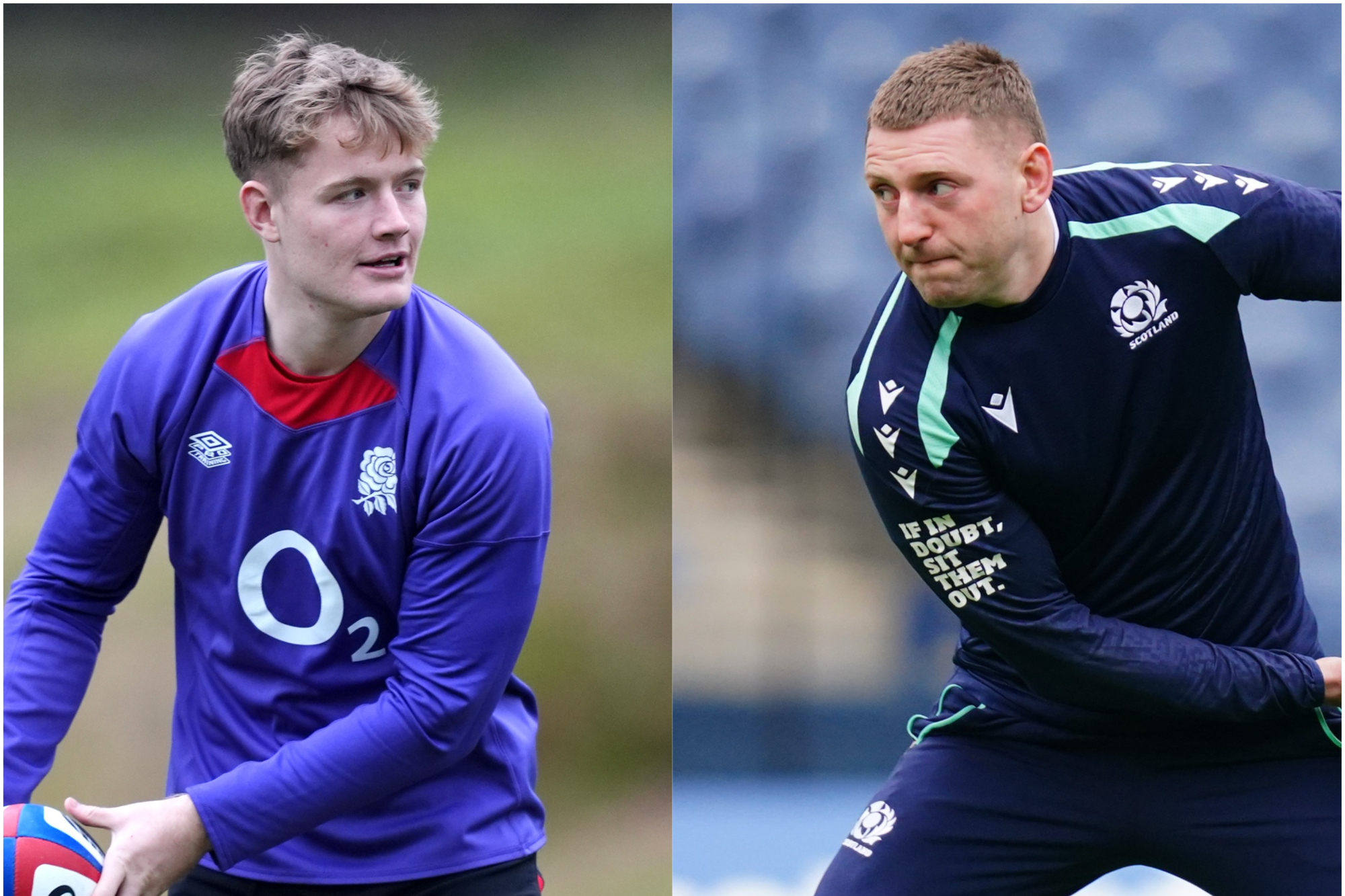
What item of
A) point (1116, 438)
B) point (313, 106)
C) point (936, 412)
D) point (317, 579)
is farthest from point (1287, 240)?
point (317, 579)

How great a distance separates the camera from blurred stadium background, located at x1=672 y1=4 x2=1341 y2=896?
5.16 meters

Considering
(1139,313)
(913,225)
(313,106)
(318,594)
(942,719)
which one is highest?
(313,106)

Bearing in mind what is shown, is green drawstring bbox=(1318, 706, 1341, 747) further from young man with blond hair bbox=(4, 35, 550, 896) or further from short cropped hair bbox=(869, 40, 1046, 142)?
young man with blond hair bbox=(4, 35, 550, 896)

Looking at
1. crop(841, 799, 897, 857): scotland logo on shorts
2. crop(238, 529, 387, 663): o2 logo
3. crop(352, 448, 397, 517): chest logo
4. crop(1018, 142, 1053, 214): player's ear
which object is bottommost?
crop(841, 799, 897, 857): scotland logo on shorts

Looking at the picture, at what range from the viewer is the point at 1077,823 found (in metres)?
2.63

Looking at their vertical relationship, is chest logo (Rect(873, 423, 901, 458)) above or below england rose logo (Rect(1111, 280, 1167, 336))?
below

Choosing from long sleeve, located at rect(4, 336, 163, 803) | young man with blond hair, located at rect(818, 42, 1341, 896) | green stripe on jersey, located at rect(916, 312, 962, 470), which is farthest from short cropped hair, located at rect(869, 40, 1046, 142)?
long sleeve, located at rect(4, 336, 163, 803)

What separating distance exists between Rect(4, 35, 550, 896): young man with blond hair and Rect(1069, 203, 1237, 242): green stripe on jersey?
1024mm

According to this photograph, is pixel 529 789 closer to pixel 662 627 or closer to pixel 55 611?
pixel 55 611

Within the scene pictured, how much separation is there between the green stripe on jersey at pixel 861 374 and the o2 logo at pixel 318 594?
911mm

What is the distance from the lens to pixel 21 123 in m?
8.28

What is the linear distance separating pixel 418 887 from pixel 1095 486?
1380 mm

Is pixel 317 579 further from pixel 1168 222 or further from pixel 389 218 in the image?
pixel 1168 222

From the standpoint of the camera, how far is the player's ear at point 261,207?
2.35m
